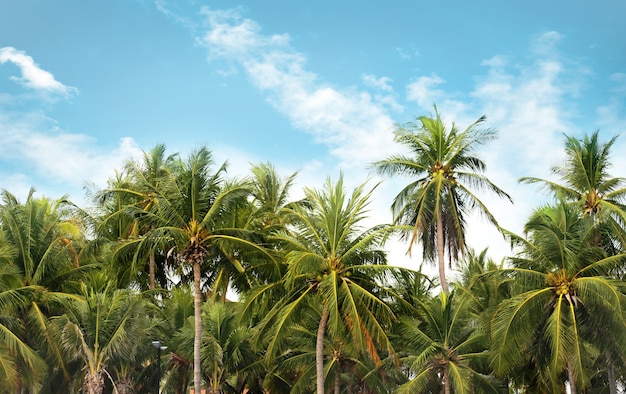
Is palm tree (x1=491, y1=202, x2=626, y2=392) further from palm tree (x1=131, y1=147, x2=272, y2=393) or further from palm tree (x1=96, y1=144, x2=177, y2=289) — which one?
palm tree (x1=96, y1=144, x2=177, y2=289)

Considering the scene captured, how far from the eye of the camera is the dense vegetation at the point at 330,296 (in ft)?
83.1

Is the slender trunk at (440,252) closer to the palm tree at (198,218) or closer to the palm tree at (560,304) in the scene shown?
the palm tree at (560,304)

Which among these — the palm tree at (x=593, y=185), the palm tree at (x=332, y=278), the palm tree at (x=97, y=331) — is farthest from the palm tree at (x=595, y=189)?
the palm tree at (x=97, y=331)

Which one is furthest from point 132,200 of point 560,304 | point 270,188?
point 560,304

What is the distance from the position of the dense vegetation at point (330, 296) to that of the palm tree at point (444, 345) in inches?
3.4

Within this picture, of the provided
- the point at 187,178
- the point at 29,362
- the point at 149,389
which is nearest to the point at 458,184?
the point at 187,178

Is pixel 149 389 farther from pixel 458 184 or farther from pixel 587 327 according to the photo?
pixel 587 327

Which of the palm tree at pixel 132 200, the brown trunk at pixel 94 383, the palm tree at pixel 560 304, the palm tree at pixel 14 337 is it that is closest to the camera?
the palm tree at pixel 560 304

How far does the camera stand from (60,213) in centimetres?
3797

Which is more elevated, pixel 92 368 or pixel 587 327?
pixel 587 327

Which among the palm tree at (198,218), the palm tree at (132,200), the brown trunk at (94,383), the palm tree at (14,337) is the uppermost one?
the palm tree at (132,200)

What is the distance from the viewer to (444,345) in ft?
95.5

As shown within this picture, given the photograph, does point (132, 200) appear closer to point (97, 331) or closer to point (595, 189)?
point (97, 331)

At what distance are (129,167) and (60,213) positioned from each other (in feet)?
17.1
